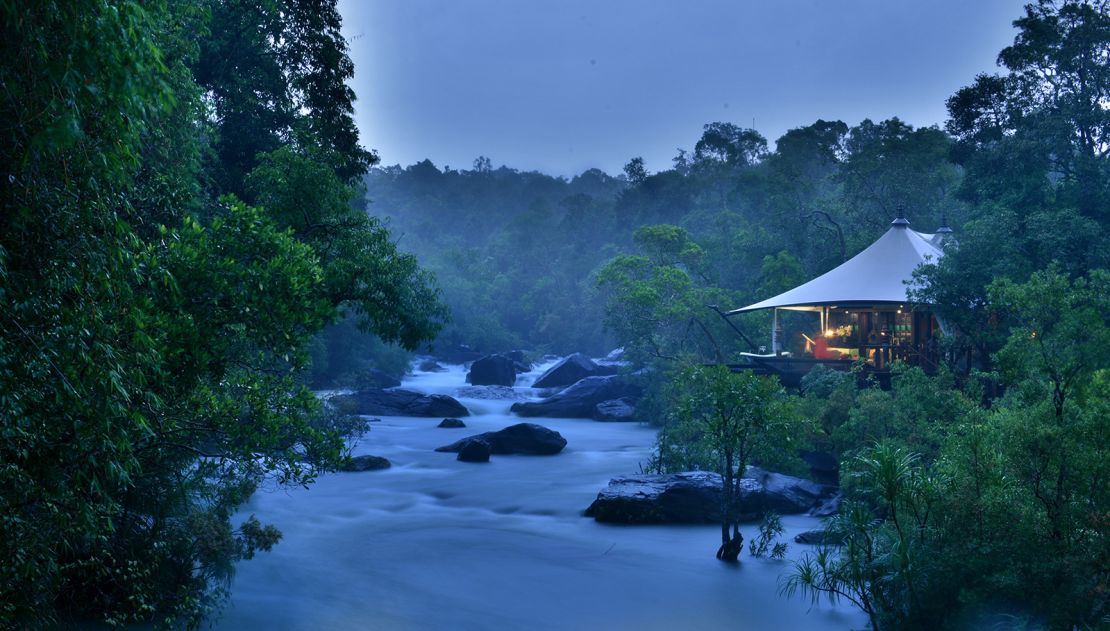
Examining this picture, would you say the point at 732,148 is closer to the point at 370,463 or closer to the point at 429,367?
the point at 429,367

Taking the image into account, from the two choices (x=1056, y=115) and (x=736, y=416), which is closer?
(x=736, y=416)

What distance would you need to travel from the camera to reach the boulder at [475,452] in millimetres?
22531

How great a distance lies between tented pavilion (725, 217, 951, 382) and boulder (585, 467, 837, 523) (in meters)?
6.12

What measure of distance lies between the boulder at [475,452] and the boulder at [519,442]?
0.70 metres

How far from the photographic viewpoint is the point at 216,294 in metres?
7.03

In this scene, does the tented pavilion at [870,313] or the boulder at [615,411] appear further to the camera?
the boulder at [615,411]

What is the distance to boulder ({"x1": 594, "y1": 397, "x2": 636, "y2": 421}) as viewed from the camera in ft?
101

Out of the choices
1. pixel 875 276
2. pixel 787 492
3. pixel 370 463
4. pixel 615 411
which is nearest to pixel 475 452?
pixel 370 463

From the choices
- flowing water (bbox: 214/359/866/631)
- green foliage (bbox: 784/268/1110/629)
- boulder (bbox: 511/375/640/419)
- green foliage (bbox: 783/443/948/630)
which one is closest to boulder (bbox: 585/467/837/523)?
flowing water (bbox: 214/359/866/631)

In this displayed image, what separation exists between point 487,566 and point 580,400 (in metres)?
18.6

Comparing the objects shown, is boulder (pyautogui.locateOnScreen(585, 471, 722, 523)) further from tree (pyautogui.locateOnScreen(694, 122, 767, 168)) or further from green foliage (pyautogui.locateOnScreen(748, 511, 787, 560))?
tree (pyautogui.locateOnScreen(694, 122, 767, 168))

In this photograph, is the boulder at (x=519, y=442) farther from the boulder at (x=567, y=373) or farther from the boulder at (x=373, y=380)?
the boulder at (x=567, y=373)

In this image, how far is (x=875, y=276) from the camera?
23531mm

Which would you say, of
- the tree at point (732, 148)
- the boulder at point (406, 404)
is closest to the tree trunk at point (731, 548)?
the boulder at point (406, 404)
